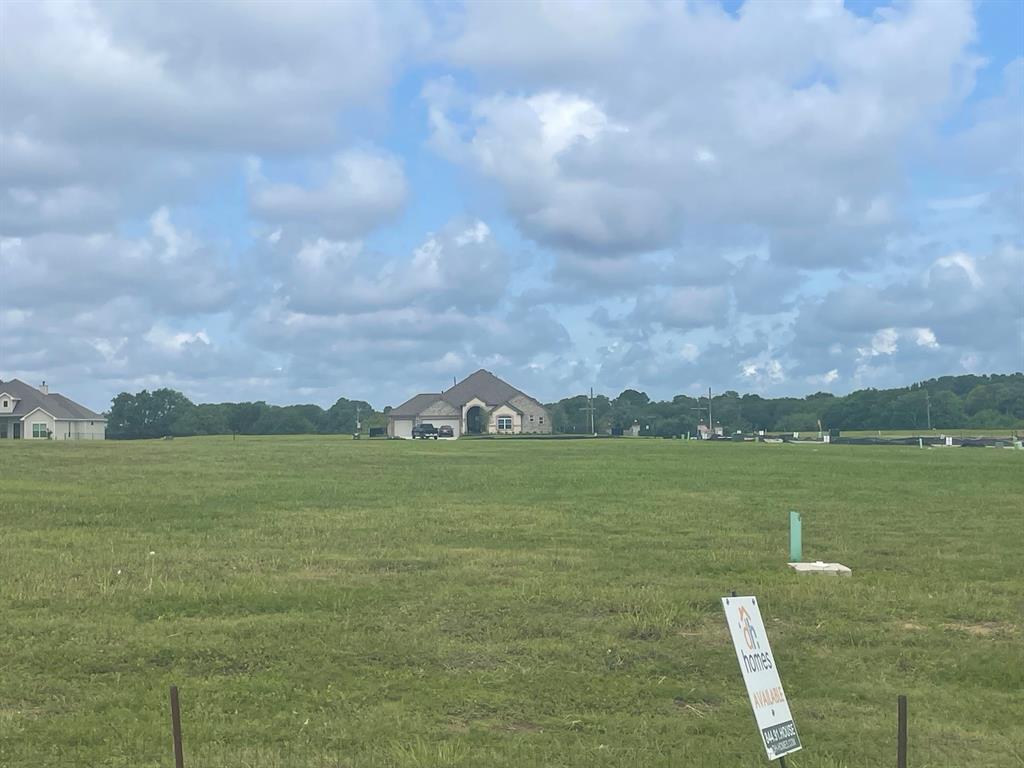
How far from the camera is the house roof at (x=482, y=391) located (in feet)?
434

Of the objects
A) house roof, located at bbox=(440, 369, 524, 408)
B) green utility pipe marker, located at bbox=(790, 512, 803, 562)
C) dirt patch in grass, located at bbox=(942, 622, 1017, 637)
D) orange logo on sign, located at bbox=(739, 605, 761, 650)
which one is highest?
house roof, located at bbox=(440, 369, 524, 408)

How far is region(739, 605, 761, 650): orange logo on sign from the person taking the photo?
6055 mm

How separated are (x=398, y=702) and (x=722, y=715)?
→ 2545 mm

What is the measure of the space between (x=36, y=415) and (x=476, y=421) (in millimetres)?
48277

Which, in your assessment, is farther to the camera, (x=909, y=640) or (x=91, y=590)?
(x=91, y=590)

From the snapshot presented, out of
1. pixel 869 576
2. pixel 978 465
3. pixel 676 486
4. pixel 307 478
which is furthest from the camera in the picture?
pixel 978 465

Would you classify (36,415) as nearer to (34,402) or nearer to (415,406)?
(34,402)

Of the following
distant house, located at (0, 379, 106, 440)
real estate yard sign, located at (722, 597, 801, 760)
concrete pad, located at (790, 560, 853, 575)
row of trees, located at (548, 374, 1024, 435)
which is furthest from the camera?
row of trees, located at (548, 374, 1024, 435)

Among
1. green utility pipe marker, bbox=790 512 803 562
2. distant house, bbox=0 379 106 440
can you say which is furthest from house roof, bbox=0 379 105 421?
green utility pipe marker, bbox=790 512 803 562

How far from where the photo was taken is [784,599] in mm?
13125

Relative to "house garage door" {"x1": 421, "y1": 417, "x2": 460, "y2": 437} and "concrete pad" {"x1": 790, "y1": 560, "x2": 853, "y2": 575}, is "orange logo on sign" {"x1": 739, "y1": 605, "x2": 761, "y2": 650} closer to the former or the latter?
"concrete pad" {"x1": 790, "y1": 560, "x2": 853, "y2": 575}

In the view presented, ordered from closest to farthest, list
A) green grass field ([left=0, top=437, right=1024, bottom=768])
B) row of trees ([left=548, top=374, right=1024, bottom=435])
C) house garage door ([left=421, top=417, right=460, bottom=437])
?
green grass field ([left=0, top=437, right=1024, bottom=768]), house garage door ([left=421, top=417, right=460, bottom=437]), row of trees ([left=548, top=374, right=1024, bottom=435])

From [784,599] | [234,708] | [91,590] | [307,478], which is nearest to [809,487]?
[307,478]

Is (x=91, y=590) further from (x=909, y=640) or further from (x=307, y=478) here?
(x=307, y=478)
